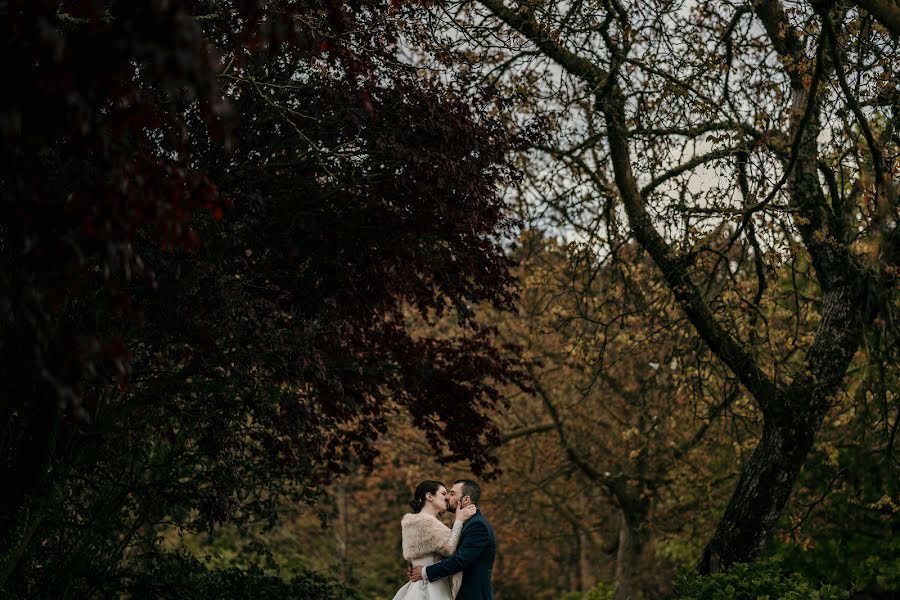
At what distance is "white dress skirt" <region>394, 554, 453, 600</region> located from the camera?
6773 mm

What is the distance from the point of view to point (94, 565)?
7613mm

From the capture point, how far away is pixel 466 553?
661cm

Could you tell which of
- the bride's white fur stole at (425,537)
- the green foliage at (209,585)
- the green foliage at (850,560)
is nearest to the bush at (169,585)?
the green foliage at (209,585)

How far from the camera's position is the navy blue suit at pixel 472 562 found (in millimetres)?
6609

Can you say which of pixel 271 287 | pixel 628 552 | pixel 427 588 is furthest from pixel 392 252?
pixel 628 552

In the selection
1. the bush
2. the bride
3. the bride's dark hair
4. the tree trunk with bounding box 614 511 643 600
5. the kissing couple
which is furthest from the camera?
the tree trunk with bounding box 614 511 643 600

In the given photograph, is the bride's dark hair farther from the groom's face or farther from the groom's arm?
the groom's arm

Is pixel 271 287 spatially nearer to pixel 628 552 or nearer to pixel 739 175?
pixel 739 175

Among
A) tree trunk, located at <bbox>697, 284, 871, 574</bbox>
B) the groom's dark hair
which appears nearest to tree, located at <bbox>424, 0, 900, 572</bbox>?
tree trunk, located at <bbox>697, 284, 871, 574</bbox>

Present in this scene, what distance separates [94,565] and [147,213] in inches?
218

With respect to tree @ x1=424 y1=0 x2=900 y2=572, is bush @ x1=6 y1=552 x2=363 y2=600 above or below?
below

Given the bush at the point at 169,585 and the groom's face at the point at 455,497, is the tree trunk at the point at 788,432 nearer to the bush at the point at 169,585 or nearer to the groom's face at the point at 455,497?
the groom's face at the point at 455,497

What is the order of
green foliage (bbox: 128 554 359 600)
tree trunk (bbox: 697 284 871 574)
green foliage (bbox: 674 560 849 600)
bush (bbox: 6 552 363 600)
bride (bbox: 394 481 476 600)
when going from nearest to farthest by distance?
1. bride (bbox: 394 481 476 600)
2. green foliage (bbox: 674 560 849 600)
3. bush (bbox: 6 552 363 600)
4. green foliage (bbox: 128 554 359 600)
5. tree trunk (bbox: 697 284 871 574)

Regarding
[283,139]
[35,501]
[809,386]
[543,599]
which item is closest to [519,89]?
[283,139]
